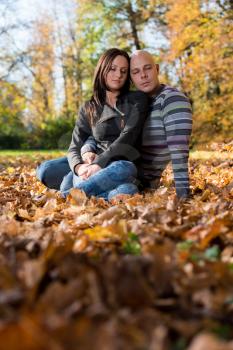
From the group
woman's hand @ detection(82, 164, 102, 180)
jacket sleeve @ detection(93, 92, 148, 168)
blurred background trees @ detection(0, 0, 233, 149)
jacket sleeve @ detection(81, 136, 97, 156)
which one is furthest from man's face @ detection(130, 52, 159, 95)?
blurred background trees @ detection(0, 0, 233, 149)

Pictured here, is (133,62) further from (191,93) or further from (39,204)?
(191,93)

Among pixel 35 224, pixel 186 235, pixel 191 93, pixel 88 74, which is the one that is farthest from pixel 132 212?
pixel 88 74

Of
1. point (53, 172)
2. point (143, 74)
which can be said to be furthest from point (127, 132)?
point (53, 172)

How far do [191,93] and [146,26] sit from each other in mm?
5588

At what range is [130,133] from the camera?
375 centimetres

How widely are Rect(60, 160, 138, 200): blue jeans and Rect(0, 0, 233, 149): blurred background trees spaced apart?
757 cm

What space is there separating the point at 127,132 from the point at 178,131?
1.26 feet

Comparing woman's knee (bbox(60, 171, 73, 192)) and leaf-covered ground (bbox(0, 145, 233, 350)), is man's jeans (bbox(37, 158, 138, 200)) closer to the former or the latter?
woman's knee (bbox(60, 171, 73, 192))

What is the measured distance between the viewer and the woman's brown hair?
388cm

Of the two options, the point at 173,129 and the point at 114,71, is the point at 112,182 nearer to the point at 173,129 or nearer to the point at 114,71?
the point at 173,129

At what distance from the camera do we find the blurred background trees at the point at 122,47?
583 inches

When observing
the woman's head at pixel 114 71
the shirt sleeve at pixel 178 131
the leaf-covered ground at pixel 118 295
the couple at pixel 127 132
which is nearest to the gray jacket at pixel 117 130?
the couple at pixel 127 132

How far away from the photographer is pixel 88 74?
1055 inches

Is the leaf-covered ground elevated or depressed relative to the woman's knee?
elevated
